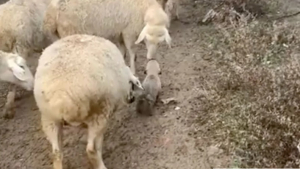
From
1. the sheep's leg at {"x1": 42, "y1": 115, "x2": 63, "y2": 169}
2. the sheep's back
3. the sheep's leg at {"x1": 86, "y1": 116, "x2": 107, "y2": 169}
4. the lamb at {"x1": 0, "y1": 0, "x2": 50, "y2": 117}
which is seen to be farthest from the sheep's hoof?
the sheep's leg at {"x1": 86, "y1": 116, "x2": 107, "y2": 169}

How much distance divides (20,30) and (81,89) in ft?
5.87

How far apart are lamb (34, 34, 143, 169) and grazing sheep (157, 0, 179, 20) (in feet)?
7.79

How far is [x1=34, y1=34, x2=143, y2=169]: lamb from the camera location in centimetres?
507

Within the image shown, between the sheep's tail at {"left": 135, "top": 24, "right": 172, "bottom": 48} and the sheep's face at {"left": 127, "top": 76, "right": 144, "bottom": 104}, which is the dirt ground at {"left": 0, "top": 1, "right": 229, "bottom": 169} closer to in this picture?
the sheep's face at {"left": 127, "top": 76, "right": 144, "bottom": 104}

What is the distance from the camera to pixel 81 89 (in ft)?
16.7

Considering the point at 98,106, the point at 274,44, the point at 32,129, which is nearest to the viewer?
the point at 98,106

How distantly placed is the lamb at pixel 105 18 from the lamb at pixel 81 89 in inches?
43.8

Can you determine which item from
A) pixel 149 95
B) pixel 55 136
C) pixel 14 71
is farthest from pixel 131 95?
pixel 14 71

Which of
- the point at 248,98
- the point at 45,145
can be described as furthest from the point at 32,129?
the point at 248,98

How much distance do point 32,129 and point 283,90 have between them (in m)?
2.33

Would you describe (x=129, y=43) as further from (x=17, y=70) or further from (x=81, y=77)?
(x=81, y=77)

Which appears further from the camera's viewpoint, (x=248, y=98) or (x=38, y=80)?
(x=248, y=98)

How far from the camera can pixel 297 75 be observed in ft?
20.2

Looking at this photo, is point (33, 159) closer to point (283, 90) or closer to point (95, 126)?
point (95, 126)
